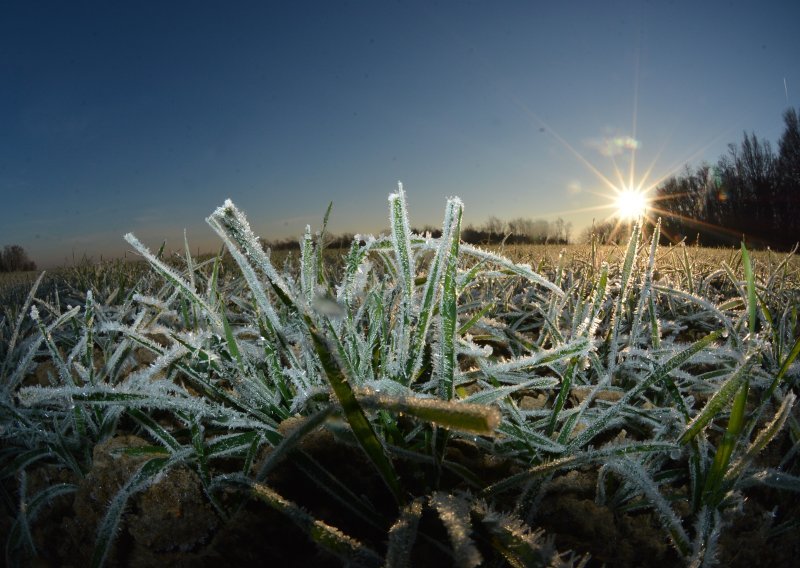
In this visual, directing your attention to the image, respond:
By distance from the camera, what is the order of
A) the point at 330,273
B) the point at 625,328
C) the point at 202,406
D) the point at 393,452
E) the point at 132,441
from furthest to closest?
the point at 330,273 < the point at 625,328 < the point at 132,441 < the point at 202,406 < the point at 393,452

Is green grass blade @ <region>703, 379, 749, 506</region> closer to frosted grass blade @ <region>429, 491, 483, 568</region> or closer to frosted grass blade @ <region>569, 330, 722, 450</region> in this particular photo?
frosted grass blade @ <region>569, 330, 722, 450</region>

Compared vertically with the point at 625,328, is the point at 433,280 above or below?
above

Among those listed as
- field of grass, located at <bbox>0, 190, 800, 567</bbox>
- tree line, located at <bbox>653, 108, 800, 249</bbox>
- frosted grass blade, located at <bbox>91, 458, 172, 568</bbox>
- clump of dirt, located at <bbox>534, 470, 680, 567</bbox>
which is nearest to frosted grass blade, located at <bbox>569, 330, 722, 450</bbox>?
field of grass, located at <bbox>0, 190, 800, 567</bbox>

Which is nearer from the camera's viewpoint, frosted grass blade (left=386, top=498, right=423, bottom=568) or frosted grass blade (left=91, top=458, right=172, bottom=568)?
frosted grass blade (left=386, top=498, right=423, bottom=568)

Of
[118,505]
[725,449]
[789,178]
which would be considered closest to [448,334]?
[725,449]

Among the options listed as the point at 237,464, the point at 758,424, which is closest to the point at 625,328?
the point at 758,424

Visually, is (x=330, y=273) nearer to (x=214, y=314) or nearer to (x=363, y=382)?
(x=214, y=314)

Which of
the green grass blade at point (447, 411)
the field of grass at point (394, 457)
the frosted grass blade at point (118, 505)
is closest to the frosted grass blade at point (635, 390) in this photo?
the field of grass at point (394, 457)

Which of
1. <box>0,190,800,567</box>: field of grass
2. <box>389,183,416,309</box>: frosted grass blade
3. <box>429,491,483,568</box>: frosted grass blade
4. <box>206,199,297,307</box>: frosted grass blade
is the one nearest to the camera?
<box>429,491,483,568</box>: frosted grass blade
